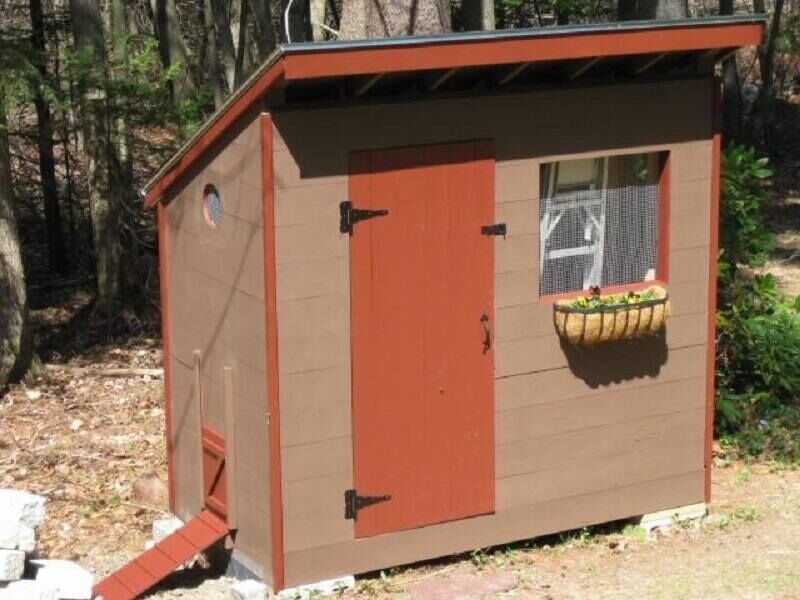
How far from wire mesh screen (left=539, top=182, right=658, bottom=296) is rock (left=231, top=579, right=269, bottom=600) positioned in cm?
204

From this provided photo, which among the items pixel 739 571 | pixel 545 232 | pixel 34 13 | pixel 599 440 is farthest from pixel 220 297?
pixel 34 13

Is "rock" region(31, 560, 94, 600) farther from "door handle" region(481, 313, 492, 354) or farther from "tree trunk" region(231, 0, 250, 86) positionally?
"tree trunk" region(231, 0, 250, 86)

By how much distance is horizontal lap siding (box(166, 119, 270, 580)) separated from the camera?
6.30m

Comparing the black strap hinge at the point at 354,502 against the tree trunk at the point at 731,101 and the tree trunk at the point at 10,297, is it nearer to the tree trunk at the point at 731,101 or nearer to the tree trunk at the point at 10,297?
the tree trunk at the point at 10,297

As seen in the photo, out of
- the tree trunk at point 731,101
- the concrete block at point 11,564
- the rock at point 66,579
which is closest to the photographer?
the concrete block at point 11,564

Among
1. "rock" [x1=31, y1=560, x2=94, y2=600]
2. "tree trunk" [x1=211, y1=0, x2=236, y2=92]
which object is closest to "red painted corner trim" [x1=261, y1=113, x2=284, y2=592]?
"rock" [x1=31, y1=560, x2=94, y2=600]

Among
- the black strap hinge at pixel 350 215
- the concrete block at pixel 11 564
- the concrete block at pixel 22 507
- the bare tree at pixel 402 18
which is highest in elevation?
the bare tree at pixel 402 18

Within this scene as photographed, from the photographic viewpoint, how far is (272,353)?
244 inches

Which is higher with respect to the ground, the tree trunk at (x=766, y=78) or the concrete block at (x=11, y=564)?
the tree trunk at (x=766, y=78)

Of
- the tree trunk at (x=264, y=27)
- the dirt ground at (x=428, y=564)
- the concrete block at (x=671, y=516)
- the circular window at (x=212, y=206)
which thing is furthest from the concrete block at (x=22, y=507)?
the tree trunk at (x=264, y=27)

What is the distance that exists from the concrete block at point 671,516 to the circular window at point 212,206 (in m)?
2.82

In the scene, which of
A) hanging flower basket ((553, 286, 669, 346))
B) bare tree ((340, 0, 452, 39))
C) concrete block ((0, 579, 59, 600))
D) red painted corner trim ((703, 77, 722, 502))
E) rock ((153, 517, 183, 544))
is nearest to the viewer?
concrete block ((0, 579, 59, 600))

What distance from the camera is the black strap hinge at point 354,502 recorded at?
21.3ft

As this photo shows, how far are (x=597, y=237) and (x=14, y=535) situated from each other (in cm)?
324
